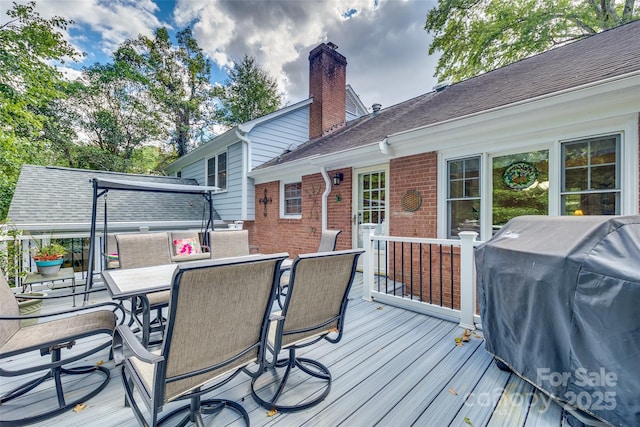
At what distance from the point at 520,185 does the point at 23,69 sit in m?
11.8

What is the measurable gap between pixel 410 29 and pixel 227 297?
1058 centimetres

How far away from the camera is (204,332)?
1.39m

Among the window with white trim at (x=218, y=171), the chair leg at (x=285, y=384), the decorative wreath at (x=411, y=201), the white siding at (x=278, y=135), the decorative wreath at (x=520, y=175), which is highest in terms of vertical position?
the white siding at (x=278, y=135)

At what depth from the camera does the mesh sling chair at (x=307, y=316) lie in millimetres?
1791

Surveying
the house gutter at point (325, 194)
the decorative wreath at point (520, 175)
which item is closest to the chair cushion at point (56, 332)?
the house gutter at point (325, 194)

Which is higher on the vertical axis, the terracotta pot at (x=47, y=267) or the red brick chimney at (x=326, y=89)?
the red brick chimney at (x=326, y=89)

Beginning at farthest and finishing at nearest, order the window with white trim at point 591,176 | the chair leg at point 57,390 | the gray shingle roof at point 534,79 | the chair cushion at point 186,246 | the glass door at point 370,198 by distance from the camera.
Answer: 1. the glass door at point 370,198
2. the chair cushion at point 186,246
3. the gray shingle roof at point 534,79
4. the window with white trim at point 591,176
5. the chair leg at point 57,390

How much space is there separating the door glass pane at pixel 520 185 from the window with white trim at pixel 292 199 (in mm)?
4489

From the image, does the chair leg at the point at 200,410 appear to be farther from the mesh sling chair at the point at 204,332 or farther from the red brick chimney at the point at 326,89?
the red brick chimney at the point at 326,89

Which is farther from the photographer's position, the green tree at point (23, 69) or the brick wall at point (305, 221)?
the green tree at point (23, 69)

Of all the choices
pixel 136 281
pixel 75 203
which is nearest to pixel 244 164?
pixel 75 203

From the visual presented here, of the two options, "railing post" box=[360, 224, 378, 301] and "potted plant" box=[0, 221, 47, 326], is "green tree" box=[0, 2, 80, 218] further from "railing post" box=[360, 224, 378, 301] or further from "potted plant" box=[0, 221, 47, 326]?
"railing post" box=[360, 224, 378, 301]

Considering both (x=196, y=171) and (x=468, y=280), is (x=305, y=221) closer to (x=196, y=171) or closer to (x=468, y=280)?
(x=468, y=280)

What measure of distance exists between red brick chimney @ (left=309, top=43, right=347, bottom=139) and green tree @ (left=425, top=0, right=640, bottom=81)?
4293 mm
